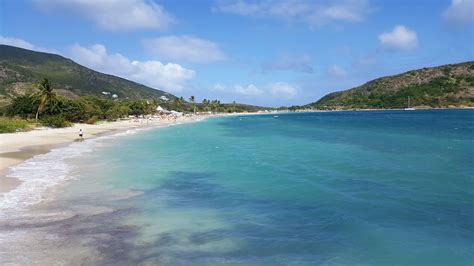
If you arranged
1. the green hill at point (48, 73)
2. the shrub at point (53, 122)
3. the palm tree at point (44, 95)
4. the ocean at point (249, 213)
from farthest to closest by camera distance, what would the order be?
the green hill at point (48, 73) → the palm tree at point (44, 95) → the shrub at point (53, 122) → the ocean at point (249, 213)

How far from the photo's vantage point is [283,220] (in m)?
11.1

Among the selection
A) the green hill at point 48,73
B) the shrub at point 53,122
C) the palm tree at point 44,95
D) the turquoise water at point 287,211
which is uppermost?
the green hill at point 48,73

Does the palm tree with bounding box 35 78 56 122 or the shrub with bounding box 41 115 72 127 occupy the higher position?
the palm tree with bounding box 35 78 56 122

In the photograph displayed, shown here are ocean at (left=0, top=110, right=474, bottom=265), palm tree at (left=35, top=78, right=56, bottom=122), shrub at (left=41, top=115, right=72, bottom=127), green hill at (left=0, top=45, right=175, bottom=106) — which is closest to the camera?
ocean at (left=0, top=110, right=474, bottom=265)

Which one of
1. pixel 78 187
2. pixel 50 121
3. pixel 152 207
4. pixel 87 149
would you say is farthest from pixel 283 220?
pixel 50 121

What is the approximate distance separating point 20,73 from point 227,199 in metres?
148

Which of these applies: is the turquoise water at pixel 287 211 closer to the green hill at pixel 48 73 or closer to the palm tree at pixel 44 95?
the palm tree at pixel 44 95

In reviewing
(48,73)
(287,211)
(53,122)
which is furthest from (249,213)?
(48,73)

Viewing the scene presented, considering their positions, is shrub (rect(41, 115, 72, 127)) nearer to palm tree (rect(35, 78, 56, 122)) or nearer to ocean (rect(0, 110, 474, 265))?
palm tree (rect(35, 78, 56, 122))

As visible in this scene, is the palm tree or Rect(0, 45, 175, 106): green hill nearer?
the palm tree

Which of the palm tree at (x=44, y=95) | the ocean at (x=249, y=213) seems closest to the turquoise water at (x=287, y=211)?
the ocean at (x=249, y=213)

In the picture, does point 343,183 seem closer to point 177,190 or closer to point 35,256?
point 177,190

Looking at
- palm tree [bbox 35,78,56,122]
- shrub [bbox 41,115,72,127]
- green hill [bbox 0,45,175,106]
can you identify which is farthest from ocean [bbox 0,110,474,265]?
green hill [bbox 0,45,175,106]

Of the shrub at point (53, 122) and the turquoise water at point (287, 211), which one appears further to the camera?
the shrub at point (53, 122)
